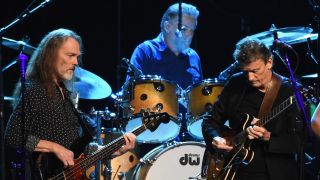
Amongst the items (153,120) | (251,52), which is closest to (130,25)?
(153,120)

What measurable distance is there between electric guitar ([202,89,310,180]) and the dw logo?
3.83ft

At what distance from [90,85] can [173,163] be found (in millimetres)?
1382

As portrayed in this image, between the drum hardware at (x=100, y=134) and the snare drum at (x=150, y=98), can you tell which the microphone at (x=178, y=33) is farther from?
the drum hardware at (x=100, y=134)

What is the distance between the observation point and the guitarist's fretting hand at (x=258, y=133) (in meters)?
5.20

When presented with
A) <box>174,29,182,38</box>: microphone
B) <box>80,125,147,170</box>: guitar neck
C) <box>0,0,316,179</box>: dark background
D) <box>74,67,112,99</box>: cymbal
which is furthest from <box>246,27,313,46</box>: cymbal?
<box>80,125,147,170</box>: guitar neck

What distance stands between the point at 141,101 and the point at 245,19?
3046 mm

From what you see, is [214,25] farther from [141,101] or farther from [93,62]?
[141,101]

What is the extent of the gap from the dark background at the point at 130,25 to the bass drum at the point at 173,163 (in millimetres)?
1774

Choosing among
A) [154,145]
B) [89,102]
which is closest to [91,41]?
[89,102]

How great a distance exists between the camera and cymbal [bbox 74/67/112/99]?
21.7ft

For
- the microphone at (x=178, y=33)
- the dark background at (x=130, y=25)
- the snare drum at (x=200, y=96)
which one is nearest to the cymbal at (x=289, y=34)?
the snare drum at (x=200, y=96)

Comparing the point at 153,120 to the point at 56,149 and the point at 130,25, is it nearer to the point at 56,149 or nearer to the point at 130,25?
the point at 56,149

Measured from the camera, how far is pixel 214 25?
9367mm

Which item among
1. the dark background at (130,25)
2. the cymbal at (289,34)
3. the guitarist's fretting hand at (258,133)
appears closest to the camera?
the guitarist's fretting hand at (258,133)
